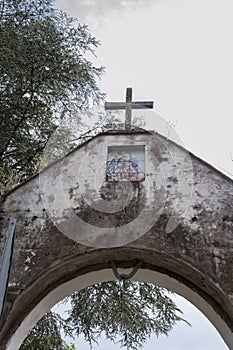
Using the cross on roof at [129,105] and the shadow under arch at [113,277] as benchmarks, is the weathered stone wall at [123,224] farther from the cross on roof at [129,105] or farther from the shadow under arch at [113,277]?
the cross on roof at [129,105]

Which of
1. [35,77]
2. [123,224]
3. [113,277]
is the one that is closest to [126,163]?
[123,224]

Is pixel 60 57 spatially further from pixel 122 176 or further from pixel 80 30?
pixel 122 176

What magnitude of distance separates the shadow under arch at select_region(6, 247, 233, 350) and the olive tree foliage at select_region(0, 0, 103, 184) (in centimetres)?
281

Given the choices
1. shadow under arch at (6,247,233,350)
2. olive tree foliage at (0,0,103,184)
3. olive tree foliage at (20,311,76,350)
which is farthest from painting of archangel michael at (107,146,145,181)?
olive tree foliage at (20,311,76,350)

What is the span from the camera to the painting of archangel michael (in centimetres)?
498

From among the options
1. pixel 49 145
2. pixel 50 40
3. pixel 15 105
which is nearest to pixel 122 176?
pixel 49 145

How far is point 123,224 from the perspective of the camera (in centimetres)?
471

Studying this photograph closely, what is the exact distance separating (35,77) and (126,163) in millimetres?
3403

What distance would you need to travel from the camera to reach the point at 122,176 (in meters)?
4.99

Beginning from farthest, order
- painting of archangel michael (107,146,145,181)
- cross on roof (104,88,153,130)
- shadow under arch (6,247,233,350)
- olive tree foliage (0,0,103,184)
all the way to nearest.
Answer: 1. olive tree foliage (0,0,103,184)
2. cross on roof (104,88,153,130)
3. painting of archangel michael (107,146,145,181)
4. shadow under arch (6,247,233,350)

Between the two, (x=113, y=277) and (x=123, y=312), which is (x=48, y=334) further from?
(x=113, y=277)

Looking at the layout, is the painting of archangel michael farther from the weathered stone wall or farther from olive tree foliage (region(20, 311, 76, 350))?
olive tree foliage (region(20, 311, 76, 350))

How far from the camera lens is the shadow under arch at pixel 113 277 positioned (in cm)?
440

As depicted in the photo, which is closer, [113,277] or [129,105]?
[113,277]
